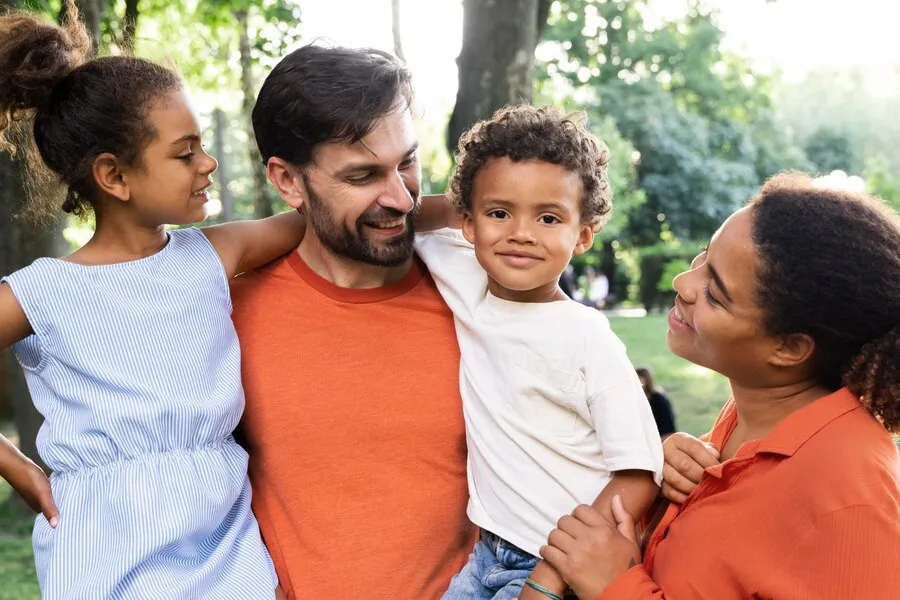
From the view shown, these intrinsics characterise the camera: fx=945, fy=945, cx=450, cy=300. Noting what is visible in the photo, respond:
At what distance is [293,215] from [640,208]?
88.3 ft

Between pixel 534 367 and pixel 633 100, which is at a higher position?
pixel 534 367

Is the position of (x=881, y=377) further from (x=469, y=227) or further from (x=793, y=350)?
(x=469, y=227)

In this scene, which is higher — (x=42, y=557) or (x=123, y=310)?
(x=123, y=310)

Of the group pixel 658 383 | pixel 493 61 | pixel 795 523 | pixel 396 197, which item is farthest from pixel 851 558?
pixel 658 383

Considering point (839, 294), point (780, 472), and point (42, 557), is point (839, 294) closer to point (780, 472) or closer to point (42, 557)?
point (780, 472)

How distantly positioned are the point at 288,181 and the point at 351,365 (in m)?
0.61

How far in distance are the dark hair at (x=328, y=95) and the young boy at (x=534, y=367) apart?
0.93ft

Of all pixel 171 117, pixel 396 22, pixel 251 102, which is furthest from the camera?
pixel 251 102

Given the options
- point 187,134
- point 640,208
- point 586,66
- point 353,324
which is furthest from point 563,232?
point 640,208

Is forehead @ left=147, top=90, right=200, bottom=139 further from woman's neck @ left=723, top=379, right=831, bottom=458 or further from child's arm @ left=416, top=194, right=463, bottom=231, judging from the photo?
woman's neck @ left=723, top=379, right=831, bottom=458

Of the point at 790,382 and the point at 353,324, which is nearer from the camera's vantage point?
the point at 790,382

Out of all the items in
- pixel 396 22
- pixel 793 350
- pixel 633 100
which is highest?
pixel 793 350

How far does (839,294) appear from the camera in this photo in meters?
1.97

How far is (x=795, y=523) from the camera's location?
1825mm
